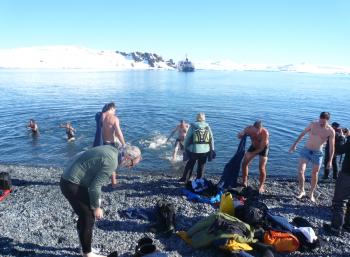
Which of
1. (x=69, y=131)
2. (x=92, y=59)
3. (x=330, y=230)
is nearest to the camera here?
(x=330, y=230)

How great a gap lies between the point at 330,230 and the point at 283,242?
172cm

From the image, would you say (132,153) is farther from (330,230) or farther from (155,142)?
(155,142)

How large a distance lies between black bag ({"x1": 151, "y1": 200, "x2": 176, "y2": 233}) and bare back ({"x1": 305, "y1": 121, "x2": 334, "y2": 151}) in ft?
15.0

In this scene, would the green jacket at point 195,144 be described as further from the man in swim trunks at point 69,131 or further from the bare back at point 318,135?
the man in swim trunks at point 69,131

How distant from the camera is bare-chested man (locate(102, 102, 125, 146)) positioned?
9125 mm

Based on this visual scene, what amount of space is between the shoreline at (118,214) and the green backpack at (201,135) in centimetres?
173

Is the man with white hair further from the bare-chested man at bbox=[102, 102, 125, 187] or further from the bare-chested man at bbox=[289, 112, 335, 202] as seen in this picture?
the bare-chested man at bbox=[289, 112, 335, 202]

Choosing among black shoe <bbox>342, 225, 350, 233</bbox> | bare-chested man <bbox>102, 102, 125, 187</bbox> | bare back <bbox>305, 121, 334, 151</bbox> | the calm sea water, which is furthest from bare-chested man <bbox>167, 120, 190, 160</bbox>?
black shoe <bbox>342, 225, 350, 233</bbox>

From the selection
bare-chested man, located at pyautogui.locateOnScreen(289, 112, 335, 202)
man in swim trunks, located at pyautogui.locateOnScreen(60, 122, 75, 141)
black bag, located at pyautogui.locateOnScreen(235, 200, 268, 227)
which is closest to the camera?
black bag, located at pyautogui.locateOnScreen(235, 200, 268, 227)

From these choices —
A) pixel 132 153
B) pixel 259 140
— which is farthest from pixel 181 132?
pixel 132 153

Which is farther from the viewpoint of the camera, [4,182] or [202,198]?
[4,182]

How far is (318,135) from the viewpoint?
8.96 metres

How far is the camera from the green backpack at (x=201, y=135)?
31.5 ft

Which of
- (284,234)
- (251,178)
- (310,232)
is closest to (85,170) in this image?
(284,234)
